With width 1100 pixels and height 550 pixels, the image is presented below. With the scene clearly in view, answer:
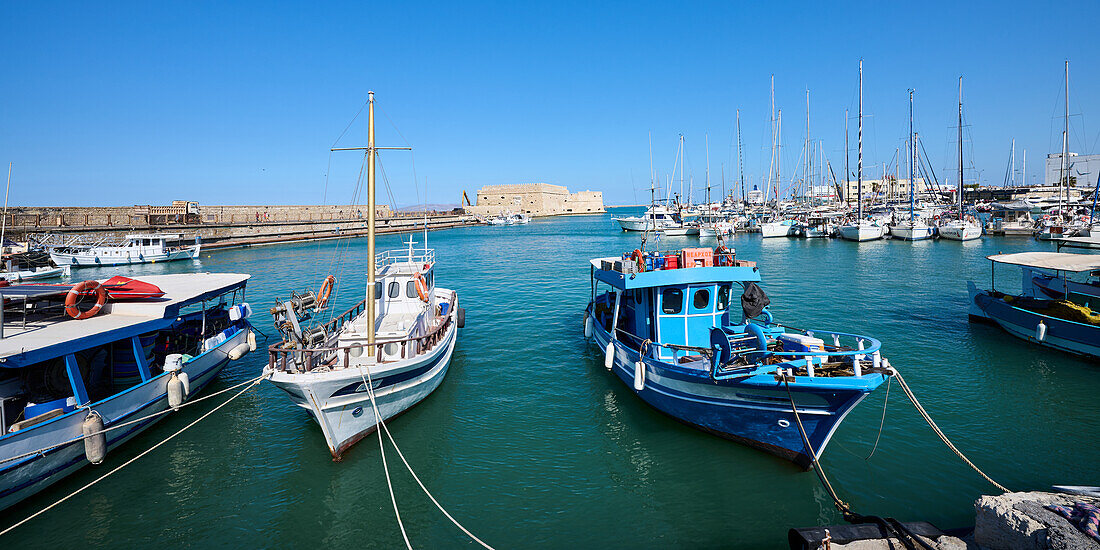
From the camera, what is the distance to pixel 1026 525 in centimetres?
563

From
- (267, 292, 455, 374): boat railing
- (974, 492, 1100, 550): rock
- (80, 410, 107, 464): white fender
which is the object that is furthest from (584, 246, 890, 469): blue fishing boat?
(80, 410, 107, 464): white fender

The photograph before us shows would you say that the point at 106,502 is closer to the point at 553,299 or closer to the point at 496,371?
the point at 496,371

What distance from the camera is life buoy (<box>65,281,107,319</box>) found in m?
11.5

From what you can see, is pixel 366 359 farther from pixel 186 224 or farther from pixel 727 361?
pixel 186 224

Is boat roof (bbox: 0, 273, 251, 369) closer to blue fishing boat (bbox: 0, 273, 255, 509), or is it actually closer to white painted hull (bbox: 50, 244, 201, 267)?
blue fishing boat (bbox: 0, 273, 255, 509)

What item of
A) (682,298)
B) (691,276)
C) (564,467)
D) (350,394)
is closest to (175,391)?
(350,394)

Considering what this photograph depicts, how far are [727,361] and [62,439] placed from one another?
40.6 ft

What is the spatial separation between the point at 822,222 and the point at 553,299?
181 feet

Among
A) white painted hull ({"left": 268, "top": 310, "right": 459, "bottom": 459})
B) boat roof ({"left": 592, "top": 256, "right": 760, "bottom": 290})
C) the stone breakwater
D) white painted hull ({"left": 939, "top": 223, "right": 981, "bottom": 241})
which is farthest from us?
the stone breakwater

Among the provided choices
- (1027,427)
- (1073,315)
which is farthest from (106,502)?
(1073,315)

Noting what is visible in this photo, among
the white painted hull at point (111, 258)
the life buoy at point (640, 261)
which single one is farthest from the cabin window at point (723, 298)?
the white painted hull at point (111, 258)

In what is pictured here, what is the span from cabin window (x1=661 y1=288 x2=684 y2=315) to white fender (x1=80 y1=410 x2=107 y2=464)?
39.0ft

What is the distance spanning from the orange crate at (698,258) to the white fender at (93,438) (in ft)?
42.0

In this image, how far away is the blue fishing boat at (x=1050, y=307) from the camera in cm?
1575
